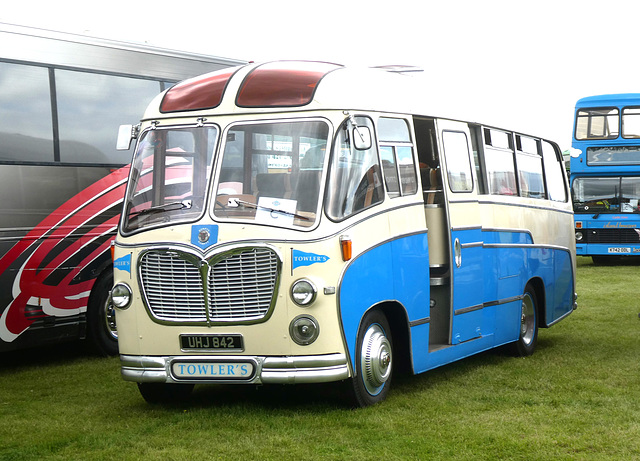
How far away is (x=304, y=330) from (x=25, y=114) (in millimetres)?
4869

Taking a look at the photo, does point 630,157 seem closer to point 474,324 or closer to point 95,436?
point 474,324

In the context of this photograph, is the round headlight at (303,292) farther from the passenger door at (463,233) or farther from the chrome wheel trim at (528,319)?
the chrome wheel trim at (528,319)

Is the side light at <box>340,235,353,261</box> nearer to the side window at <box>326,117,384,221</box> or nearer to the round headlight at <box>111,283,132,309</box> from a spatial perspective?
the side window at <box>326,117,384,221</box>

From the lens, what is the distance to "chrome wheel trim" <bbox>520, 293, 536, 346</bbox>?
11.1m

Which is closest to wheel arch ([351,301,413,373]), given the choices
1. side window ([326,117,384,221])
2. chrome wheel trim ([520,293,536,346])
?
side window ([326,117,384,221])

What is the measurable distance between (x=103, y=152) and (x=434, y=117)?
4.23 meters

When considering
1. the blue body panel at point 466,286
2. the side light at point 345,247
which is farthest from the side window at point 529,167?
the side light at point 345,247

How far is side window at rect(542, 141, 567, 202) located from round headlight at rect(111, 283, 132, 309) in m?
6.41

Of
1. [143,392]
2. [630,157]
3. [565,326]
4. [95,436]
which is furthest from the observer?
[630,157]

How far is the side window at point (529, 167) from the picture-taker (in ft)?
36.9

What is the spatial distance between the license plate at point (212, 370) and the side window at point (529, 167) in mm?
5003

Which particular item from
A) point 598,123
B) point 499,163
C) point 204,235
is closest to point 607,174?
point 598,123

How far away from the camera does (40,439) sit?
7062 mm

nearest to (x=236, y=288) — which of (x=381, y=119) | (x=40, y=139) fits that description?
(x=381, y=119)
